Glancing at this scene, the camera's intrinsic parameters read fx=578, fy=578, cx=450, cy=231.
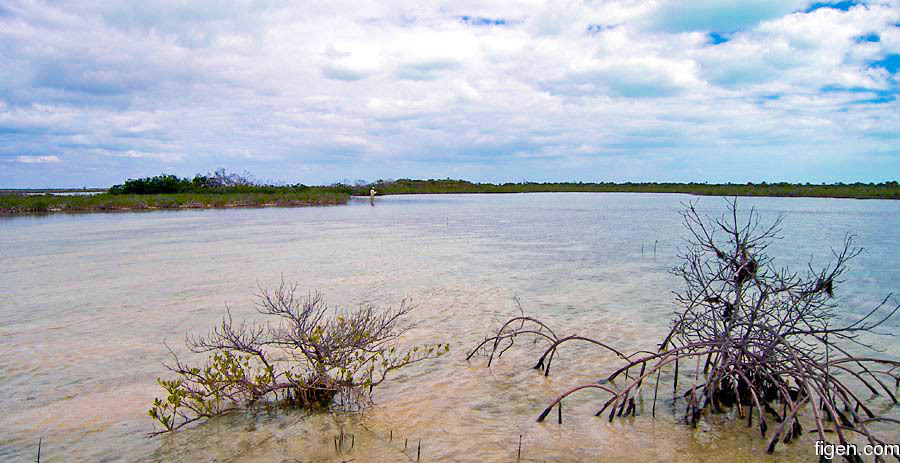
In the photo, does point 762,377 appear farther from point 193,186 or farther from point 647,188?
point 647,188

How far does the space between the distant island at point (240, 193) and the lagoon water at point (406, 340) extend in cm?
1964

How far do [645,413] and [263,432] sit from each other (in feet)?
11.0

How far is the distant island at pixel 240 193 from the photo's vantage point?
1519 inches

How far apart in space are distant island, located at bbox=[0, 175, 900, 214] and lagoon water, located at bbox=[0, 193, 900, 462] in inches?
773

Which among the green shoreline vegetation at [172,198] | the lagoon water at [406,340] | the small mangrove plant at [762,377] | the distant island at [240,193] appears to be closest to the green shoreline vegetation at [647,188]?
the distant island at [240,193]

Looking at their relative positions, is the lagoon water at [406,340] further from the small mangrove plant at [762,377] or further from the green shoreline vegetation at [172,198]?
the green shoreline vegetation at [172,198]

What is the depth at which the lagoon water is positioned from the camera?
463cm

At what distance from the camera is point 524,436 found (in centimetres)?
482

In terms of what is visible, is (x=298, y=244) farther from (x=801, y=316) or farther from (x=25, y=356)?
(x=801, y=316)

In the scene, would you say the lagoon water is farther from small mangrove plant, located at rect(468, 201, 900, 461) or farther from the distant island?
the distant island

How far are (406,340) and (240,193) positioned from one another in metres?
49.3

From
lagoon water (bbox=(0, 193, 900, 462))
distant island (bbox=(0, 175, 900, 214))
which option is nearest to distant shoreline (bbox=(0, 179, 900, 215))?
distant island (bbox=(0, 175, 900, 214))

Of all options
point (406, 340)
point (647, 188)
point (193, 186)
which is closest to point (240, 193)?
point (193, 186)

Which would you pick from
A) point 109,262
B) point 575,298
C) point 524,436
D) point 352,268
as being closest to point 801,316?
point 524,436
